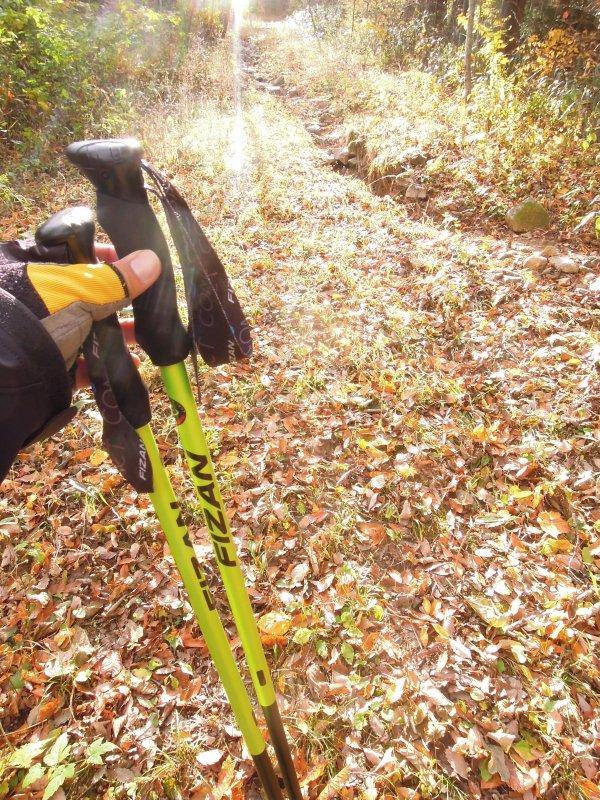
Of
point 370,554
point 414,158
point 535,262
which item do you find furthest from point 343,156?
point 370,554

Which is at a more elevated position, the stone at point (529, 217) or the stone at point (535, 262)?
the stone at point (529, 217)

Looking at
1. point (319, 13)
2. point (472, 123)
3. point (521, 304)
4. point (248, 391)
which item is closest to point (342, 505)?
point (248, 391)

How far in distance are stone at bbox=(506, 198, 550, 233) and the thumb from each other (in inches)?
237

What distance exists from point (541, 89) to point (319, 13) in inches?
578

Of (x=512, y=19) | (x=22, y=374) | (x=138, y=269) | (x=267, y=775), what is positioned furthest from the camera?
(x=512, y=19)

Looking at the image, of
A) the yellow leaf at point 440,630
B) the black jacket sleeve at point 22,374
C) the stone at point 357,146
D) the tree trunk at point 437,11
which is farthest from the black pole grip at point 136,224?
the tree trunk at point 437,11

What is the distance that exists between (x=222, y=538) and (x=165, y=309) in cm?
90

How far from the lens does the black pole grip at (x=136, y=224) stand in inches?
46.7

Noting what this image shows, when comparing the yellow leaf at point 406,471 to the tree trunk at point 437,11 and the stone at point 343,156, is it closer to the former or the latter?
the stone at point 343,156

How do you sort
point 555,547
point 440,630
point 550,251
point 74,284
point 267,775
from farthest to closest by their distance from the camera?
point 550,251 < point 555,547 < point 440,630 < point 267,775 < point 74,284

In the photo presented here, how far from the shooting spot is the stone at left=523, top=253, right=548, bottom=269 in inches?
204

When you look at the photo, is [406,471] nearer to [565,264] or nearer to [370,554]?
[370,554]

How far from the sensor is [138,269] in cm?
126

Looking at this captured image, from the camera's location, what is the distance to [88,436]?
3732mm
